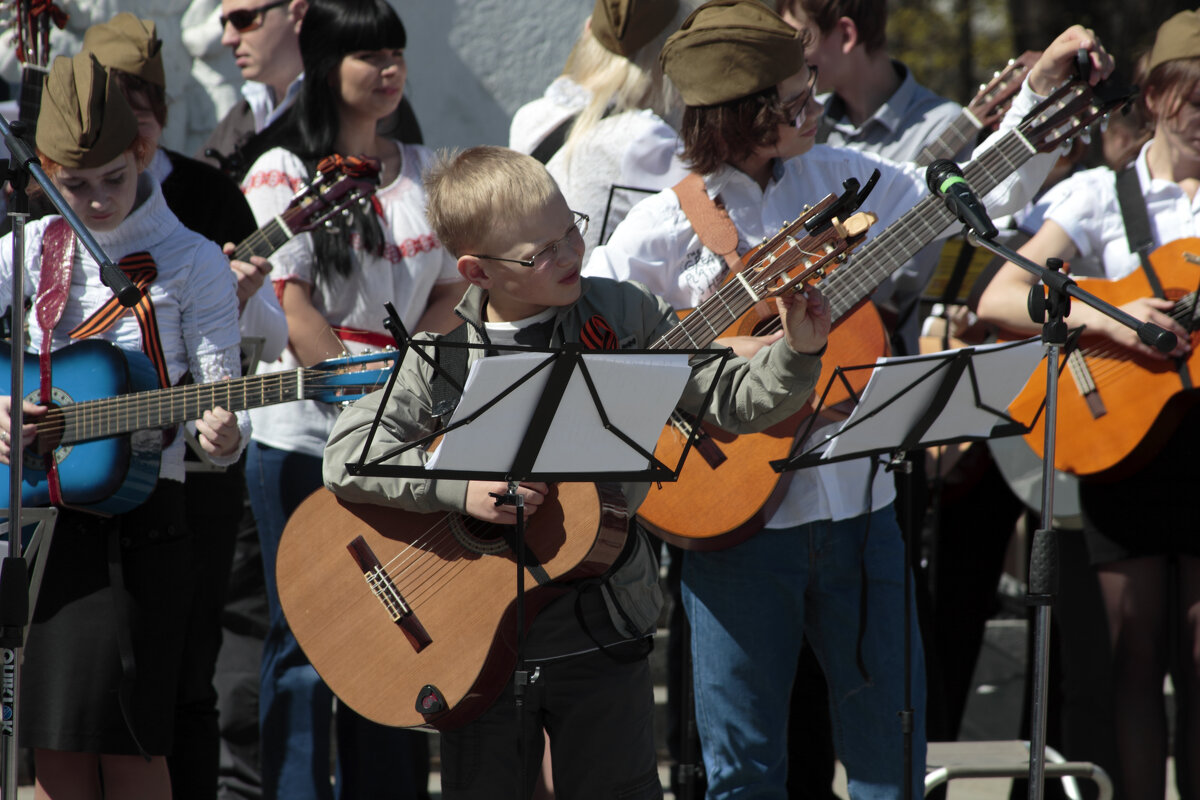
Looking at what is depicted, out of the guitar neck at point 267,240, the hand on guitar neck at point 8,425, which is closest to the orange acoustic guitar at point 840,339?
the guitar neck at point 267,240

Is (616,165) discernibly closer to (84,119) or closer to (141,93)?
(141,93)

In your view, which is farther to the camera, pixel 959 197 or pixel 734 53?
pixel 734 53

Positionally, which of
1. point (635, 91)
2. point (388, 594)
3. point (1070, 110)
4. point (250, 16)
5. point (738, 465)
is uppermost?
point (250, 16)

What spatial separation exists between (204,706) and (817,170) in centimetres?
227

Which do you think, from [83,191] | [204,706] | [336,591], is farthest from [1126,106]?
[204,706]

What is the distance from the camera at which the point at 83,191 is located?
353cm

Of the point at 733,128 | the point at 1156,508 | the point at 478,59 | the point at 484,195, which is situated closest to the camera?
Answer: the point at 484,195

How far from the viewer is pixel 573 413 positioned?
254 centimetres

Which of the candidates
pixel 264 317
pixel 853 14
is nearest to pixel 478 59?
pixel 853 14

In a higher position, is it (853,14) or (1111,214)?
(853,14)

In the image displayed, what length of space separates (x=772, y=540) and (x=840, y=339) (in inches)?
20.7

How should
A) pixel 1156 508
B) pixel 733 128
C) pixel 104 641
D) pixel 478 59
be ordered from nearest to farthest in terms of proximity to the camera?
pixel 104 641, pixel 733 128, pixel 1156 508, pixel 478 59

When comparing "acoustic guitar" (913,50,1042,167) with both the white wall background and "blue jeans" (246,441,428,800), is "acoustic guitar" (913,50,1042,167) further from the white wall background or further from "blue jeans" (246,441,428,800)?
the white wall background

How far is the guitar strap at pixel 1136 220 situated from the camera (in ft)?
13.0
